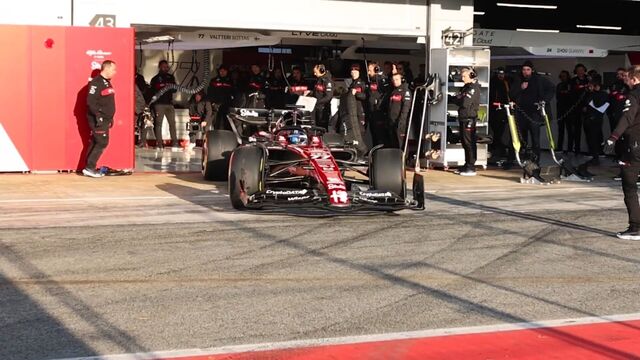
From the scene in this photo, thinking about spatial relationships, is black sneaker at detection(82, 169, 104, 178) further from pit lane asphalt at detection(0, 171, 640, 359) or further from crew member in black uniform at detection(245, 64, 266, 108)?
crew member in black uniform at detection(245, 64, 266, 108)

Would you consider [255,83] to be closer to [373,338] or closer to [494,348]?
Result: [373,338]

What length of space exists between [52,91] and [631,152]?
371 inches

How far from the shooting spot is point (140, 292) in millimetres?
7113

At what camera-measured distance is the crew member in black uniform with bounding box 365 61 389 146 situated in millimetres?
17109

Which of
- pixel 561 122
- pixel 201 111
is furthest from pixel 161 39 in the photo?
pixel 561 122

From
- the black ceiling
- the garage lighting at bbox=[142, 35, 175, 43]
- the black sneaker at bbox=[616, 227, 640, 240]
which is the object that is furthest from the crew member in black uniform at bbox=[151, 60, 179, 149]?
the black sneaker at bbox=[616, 227, 640, 240]

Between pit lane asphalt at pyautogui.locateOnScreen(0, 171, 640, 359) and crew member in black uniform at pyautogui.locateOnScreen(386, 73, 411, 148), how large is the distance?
424 cm

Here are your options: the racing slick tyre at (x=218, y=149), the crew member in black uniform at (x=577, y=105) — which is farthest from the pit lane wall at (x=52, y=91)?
the crew member in black uniform at (x=577, y=105)

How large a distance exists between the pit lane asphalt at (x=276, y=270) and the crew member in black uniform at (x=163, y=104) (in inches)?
315

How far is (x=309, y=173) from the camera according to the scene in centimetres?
1145

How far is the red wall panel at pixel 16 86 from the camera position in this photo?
14.9 metres

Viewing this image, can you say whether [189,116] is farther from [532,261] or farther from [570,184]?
[532,261]

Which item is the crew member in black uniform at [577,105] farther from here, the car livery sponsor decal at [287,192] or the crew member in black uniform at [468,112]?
the car livery sponsor decal at [287,192]

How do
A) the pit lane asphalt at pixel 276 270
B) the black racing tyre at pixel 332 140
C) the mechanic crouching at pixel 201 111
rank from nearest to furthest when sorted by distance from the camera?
the pit lane asphalt at pixel 276 270 → the black racing tyre at pixel 332 140 → the mechanic crouching at pixel 201 111
